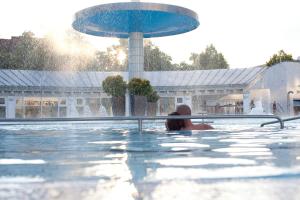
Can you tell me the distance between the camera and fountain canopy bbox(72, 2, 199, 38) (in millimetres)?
17594

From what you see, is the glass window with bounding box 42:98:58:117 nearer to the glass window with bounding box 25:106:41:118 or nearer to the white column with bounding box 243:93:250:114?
the glass window with bounding box 25:106:41:118

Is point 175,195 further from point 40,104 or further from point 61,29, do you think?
point 61,29

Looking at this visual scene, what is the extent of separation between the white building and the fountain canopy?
23.3 feet

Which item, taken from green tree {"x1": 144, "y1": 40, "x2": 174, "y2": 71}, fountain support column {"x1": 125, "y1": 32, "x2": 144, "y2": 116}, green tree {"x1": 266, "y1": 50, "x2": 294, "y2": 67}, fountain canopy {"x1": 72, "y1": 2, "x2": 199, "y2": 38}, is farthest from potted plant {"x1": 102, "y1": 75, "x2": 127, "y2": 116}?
green tree {"x1": 266, "y1": 50, "x2": 294, "y2": 67}

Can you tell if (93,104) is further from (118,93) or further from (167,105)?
(118,93)

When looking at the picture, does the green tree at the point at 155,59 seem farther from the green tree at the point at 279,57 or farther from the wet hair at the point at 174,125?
the wet hair at the point at 174,125

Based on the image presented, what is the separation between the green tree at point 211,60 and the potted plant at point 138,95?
37951 mm

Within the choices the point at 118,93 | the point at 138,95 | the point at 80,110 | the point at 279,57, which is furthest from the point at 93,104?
the point at 279,57

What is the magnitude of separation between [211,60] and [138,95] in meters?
39.5

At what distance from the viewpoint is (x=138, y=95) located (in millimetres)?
17047

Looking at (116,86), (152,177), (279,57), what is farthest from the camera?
(279,57)

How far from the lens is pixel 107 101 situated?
98.1 ft

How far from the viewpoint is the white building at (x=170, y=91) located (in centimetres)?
2706

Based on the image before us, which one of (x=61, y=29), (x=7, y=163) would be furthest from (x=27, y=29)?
(x=7, y=163)
